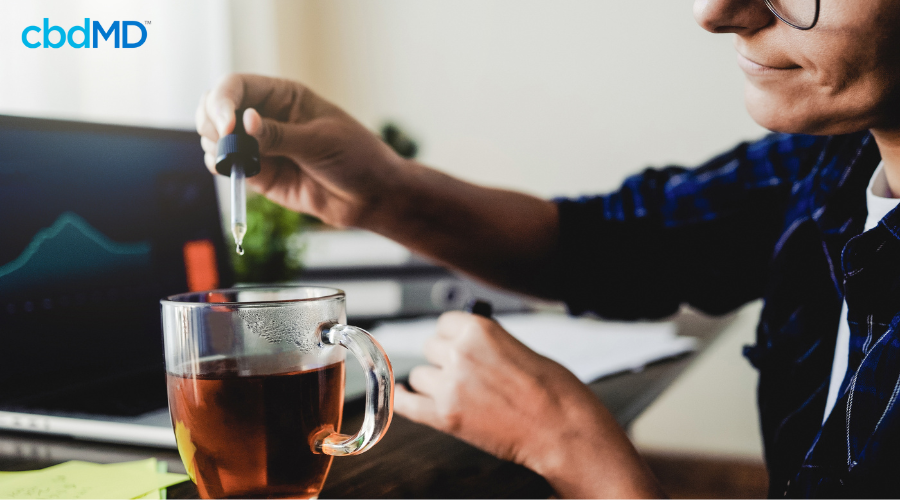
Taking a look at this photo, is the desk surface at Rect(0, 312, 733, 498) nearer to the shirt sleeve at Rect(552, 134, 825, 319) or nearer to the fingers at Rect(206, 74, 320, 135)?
the fingers at Rect(206, 74, 320, 135)

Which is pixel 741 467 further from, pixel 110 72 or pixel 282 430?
pixel 110 72

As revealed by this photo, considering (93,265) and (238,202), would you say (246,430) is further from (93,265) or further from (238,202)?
(93,265)

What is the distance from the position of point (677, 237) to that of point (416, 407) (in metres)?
0.53

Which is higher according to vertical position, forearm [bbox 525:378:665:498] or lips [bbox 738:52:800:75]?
lips [bbox 738:52:800:75]

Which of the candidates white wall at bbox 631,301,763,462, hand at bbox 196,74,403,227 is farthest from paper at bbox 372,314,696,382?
Result: white wall at bbox 631,301,763,462

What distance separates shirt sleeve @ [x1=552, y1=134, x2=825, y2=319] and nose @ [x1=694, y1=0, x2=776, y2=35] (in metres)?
0.35

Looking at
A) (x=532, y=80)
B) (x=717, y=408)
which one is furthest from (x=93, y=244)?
(x=717, y=408)

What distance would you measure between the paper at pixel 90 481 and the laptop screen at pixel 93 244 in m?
0.20

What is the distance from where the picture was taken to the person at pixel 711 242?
52 centimetres

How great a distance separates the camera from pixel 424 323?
1.27 meters

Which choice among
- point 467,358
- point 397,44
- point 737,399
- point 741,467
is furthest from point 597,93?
point 467,358

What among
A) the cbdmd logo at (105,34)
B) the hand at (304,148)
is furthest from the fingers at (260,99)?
the cbdmd logo at (105,34)

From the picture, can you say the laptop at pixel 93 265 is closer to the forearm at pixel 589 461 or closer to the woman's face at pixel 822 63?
the forearm at pixel 589 461

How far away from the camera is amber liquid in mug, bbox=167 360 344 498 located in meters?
0.42
